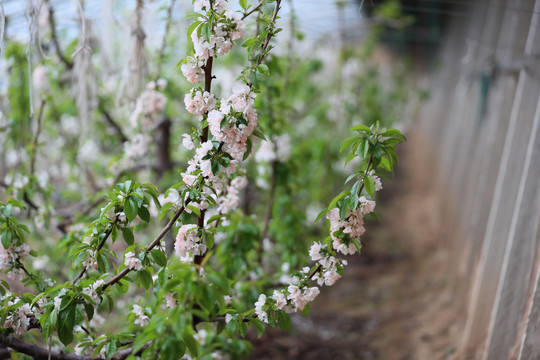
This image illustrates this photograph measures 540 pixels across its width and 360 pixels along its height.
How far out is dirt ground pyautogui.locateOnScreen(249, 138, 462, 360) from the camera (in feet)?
13.1

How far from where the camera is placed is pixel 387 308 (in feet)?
16.4

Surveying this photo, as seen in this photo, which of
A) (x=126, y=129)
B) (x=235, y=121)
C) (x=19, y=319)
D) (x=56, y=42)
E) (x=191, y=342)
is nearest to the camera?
(x=191, y=342)

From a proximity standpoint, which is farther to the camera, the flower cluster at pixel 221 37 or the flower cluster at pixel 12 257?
the flower cluster at pixel 12 257

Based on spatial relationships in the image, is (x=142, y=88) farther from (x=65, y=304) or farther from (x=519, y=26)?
(x=519, y=26)

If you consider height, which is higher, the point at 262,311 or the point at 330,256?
the point at 330,256

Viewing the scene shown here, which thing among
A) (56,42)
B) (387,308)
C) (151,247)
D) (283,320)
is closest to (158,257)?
(151,247)

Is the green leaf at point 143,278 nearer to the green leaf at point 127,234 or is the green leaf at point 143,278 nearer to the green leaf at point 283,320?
the green leaf at point 127,234

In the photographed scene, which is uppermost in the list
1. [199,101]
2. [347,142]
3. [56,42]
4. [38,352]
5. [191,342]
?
[56,42]

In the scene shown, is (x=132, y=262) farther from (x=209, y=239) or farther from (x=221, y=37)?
(x=221, y=37)

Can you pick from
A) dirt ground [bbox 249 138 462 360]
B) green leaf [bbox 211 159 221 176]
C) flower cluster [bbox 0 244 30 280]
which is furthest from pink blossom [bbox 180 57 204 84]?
dirt ground [bbox 249 138 462 360]

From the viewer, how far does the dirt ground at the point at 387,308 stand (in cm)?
399

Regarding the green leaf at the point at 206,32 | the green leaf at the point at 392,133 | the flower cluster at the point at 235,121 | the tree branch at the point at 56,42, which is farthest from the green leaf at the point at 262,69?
the tree branch at the point at 56,42

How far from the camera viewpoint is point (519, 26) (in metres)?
3.50

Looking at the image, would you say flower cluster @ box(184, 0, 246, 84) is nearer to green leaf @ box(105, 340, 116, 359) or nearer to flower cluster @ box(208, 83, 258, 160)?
flower cluster @ box(208, 83, 258, 160)
